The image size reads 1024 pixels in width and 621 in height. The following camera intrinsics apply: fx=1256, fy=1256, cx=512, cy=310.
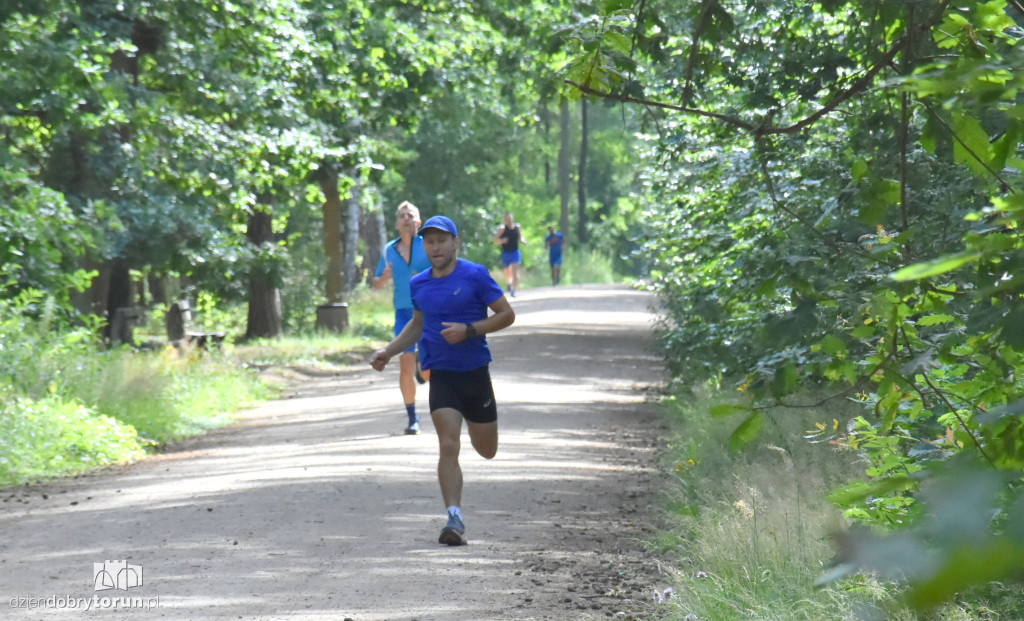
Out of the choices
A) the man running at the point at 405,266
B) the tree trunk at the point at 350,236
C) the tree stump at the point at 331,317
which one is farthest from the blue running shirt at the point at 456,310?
the tree trunk at the point at 350,236

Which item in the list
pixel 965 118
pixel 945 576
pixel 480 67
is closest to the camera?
pixel 945 576

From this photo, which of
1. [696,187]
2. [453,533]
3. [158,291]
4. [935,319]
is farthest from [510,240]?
[935,319]

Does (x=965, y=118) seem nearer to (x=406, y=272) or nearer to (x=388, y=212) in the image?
(x=406, y=272)

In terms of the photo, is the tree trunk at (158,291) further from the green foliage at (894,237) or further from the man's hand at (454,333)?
the man's hand at (454,333)

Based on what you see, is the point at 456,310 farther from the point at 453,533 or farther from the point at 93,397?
the point at 93,397

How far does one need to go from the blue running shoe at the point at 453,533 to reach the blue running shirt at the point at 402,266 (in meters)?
4.14

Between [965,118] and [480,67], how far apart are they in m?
20.5

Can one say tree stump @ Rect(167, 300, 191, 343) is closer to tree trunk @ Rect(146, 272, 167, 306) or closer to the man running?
tree trunk @ Rect(146, 272, 167, 306)

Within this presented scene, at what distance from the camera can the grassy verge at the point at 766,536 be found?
480 cm

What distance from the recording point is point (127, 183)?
16781 millimetres

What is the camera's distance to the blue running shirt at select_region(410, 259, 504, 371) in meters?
7.69

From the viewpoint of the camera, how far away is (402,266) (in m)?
11.5

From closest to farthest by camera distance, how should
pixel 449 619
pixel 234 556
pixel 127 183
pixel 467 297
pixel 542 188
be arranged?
pixel 449 619 → pixel 234 556 → pixel 467 297 → pixel 127 183 → pixel 542 188

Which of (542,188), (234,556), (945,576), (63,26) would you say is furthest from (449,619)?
(542,188)
